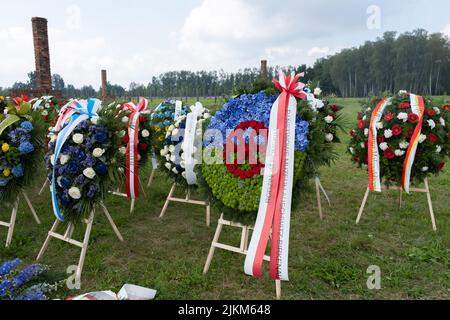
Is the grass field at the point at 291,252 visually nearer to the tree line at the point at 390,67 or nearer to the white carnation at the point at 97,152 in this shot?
the white carnation at the point at 97,152

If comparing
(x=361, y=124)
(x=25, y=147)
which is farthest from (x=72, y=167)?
(x=361, y=124)

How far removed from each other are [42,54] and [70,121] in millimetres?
13275

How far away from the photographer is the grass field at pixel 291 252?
3.57 metres

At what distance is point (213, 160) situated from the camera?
3555 millimetres

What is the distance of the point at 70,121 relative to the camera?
3826 mm

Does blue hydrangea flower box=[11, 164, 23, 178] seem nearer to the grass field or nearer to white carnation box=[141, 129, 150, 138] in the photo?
the grass field

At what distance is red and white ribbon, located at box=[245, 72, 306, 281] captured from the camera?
313cm

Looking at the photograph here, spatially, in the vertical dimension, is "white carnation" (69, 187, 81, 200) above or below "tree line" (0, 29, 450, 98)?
below

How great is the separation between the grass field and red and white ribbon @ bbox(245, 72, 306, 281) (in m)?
0.52

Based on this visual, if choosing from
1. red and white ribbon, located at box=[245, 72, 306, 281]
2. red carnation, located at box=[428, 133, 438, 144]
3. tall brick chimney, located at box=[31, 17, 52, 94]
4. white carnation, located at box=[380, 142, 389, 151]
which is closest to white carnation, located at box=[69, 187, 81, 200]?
red and white ribbon, located at box=[245, 72, 306, 281]

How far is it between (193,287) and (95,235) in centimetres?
202

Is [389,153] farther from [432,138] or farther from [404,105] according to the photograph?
[404,105]

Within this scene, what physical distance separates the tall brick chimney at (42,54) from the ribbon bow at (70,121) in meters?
12.1
